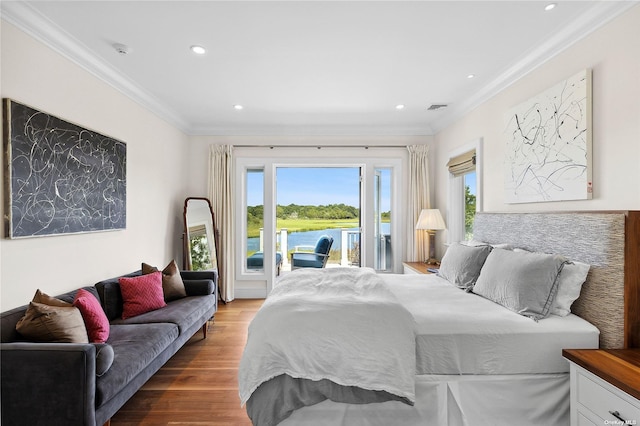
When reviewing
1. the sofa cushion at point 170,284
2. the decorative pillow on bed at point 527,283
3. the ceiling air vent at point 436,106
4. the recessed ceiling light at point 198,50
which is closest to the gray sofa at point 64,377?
the sofa cushion at point 170,284

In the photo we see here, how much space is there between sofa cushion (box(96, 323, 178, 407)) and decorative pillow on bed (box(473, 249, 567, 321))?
2.47 metres

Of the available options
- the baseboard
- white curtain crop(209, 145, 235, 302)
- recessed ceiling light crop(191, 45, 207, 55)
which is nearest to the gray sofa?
recessed ceiling light crop(191, 45, 207, 55)

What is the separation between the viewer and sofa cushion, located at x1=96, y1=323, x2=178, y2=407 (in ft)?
6.03

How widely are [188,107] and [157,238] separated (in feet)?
5.69

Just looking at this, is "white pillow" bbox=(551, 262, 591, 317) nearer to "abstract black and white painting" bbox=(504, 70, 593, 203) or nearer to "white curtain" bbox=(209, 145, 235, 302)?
"abstract black and white painting" bbox=(504, 70, 593, 203)

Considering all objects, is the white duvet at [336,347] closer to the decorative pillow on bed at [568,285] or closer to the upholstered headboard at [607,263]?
the decorative pillow on bed at [568,285]

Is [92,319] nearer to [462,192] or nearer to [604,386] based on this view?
[604,386]

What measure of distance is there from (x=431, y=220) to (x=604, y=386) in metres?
2.96

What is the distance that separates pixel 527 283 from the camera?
6.80ft

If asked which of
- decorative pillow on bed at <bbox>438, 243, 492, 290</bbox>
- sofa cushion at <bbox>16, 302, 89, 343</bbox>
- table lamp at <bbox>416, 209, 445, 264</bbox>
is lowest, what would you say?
sofa cushion at <bbox>16, 302, 89, 343</bbox>

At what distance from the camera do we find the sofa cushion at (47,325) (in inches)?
73.5

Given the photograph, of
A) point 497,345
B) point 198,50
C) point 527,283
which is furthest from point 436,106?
point 497,345

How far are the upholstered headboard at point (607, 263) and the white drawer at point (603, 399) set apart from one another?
40cm

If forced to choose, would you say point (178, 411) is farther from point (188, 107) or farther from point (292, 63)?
point (188, 107)
